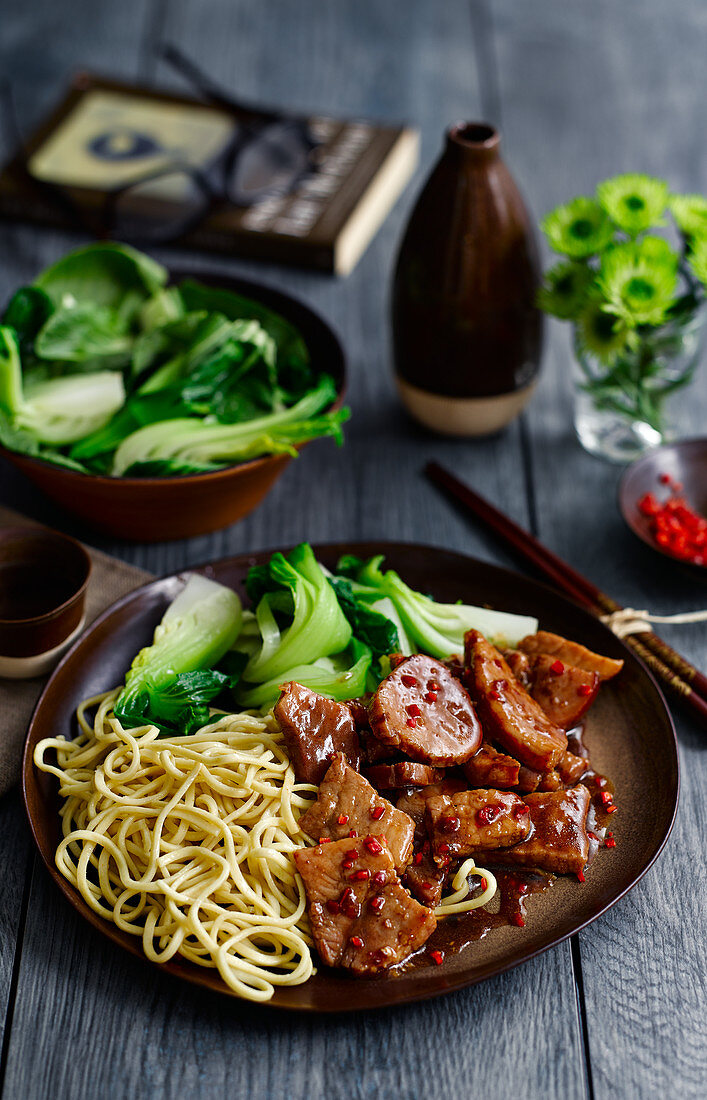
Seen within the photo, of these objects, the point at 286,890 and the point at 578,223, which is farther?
the point at 578,223

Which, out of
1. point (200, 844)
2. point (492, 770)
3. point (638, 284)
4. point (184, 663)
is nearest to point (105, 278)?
point (184, 663)

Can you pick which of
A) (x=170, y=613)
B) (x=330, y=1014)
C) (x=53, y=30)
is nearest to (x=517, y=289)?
(x=170, y=613)

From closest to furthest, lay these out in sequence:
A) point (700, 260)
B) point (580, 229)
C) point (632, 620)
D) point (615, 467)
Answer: point (632, 620)
point (700, 260)
point (580, 229)
point (615, 467)

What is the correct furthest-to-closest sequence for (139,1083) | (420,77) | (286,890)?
1. (420,77)
2. (286,890)
3. (139,1083)

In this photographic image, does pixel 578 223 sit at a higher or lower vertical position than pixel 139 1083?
higher

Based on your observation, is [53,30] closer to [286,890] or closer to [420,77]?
[420,77]

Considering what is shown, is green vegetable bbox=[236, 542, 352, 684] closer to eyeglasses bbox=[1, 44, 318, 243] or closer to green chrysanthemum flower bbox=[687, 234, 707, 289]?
green chrysanthemum flower bbox=[687, 234, 707, 289]

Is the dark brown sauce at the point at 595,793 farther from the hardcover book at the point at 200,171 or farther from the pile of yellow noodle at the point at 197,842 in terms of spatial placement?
the hardcover book at the point at 200,171

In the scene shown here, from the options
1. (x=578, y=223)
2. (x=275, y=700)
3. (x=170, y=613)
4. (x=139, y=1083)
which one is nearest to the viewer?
(x=139, y=1083)

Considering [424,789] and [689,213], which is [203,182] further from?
[424,789]
